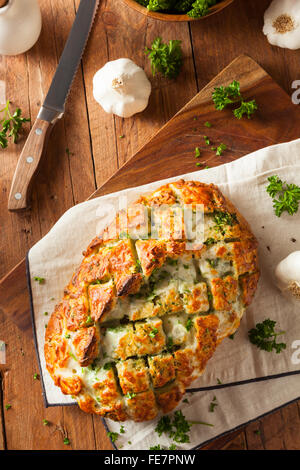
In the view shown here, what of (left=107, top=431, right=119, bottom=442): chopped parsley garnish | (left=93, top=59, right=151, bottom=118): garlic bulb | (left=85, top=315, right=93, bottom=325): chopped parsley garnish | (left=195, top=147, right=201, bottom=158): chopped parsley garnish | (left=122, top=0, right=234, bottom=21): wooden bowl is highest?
(left=122, top=0, right=234, bottom=21): wooden bowl

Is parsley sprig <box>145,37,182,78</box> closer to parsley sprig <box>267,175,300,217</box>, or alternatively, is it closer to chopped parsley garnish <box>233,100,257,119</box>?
chopped parsley garnish <box>233,100,257,119</box>

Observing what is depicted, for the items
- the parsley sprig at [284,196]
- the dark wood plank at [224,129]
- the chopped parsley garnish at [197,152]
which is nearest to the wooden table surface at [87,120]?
the dark wood plank at [224,129]

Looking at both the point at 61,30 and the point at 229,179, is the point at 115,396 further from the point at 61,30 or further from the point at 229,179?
the point at 61,30

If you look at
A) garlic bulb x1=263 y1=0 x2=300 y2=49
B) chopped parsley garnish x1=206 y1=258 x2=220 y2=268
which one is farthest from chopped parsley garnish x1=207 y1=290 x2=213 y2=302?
garlic bulb x1=263 y1=0 x2=300 y2=49

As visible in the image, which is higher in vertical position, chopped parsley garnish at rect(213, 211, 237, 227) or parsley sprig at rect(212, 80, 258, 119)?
parsley sprig at rect(212, 80, 258, 119)

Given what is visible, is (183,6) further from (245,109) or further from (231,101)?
(245,109)

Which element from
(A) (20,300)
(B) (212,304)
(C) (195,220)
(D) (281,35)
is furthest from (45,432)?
(D) (281,35)
